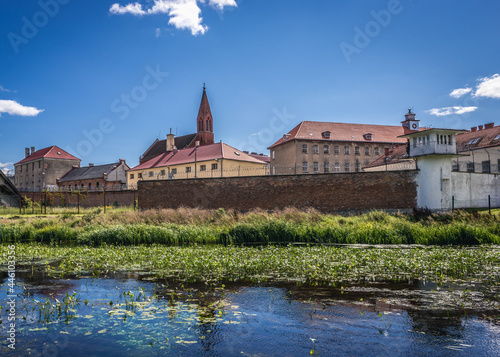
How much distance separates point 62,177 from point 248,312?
72.7 m

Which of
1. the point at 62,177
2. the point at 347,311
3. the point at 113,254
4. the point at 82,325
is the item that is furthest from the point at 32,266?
the point at 62,177

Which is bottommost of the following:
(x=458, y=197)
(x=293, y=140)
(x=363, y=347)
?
(x=363, y=347)

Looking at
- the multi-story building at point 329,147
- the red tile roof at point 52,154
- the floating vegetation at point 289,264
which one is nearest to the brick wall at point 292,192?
the floating vegetation at point 289,264

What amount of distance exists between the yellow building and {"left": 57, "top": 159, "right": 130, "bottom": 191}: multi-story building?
6849 millimetres

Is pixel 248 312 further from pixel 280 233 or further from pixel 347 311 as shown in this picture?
pixel 280 233

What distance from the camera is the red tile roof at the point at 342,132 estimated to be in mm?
47875

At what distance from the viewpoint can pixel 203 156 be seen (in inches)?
1884

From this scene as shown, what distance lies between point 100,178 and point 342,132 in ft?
127

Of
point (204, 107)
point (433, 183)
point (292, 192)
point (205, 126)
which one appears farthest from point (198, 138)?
point (433, 183)

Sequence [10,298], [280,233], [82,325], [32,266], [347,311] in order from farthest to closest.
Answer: [280,233], [32,266], [10,298], [347,311], [82,325]

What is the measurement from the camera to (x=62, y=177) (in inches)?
2778

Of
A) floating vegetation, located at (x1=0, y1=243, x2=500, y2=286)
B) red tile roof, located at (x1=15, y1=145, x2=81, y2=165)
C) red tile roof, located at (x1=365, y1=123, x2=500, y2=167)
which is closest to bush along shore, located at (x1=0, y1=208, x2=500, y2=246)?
floating vegetation, located at (x1=0, y1=243, x2=500, y2=286)

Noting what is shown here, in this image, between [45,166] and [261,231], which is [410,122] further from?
[45,166]

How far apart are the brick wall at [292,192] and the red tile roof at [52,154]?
47.6 m
